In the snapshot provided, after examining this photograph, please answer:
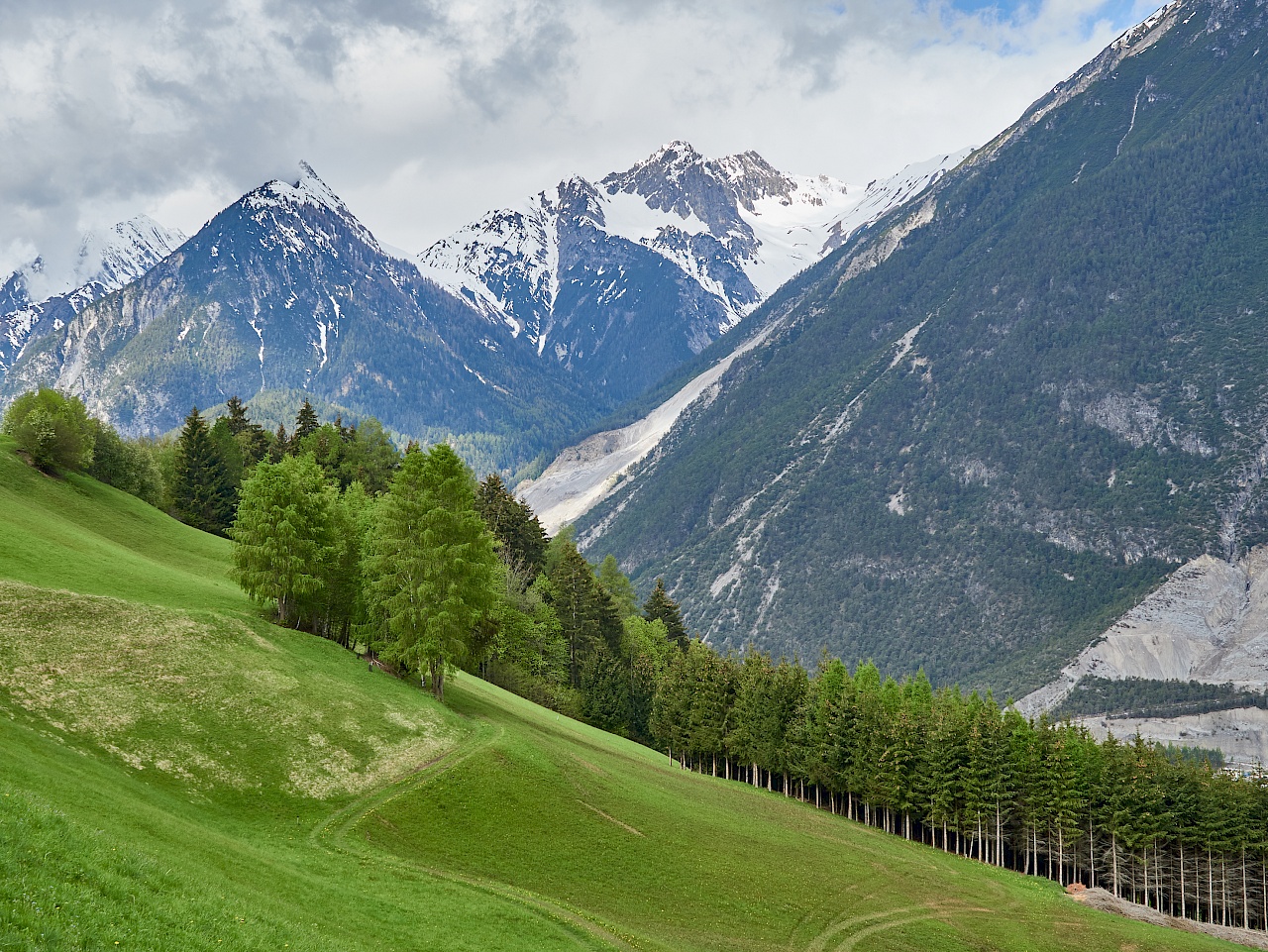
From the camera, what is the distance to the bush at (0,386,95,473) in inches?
3226

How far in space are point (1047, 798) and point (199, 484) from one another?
98027mm

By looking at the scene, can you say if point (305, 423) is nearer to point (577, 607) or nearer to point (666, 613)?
point (577, 607)

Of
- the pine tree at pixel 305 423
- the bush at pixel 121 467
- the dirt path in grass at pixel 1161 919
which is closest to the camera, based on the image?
the dirt path in grass at pixel 1161 919

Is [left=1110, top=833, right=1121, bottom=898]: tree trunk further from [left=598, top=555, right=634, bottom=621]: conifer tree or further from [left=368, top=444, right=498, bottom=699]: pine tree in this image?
[left=598, top=555, right=634, bottom=621]: conifer tree

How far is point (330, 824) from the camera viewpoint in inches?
1705

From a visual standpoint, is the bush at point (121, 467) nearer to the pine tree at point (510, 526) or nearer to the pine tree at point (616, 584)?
the pine tree at point (510, 526)

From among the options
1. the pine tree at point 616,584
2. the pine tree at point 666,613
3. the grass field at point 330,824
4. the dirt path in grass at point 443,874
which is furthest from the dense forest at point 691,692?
the pine tree at point 666,613

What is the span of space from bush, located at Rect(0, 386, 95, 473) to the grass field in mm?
11209

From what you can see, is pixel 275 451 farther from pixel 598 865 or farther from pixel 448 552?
pixel 598 865

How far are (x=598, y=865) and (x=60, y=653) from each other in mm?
28952

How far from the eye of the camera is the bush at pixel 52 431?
8194cm

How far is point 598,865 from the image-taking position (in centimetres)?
4944

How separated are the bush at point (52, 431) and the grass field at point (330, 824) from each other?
11.2 meters

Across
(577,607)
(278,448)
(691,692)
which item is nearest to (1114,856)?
(691,692)
